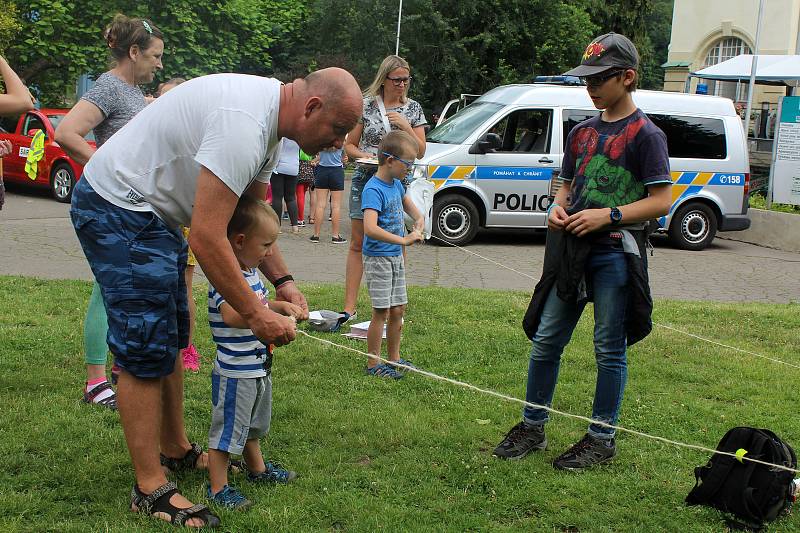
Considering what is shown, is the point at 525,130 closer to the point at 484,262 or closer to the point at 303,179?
the point at 484,262

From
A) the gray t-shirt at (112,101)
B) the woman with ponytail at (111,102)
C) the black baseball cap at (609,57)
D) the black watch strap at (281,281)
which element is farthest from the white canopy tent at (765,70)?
the black watch strap at (281,281)

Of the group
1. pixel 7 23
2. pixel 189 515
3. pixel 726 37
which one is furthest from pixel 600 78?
pixel 726 37

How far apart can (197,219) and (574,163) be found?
80.9 inches

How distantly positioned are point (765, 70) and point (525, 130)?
1345 centimetres

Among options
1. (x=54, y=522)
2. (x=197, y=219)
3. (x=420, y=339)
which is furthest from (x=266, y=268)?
(x=420, y=339)

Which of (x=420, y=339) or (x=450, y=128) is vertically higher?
(x=450, y=128)

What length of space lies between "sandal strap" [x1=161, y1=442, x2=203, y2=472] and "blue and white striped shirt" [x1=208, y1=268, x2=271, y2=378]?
2.03 ft

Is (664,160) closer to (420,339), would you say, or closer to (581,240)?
(581,240)

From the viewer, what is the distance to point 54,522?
3.47 metres

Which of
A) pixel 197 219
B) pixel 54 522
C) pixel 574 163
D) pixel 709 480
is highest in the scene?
pixel 574 163

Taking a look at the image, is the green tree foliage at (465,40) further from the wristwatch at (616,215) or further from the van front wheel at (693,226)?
the wristwatch at (616,215)

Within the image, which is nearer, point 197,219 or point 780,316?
point 197,219

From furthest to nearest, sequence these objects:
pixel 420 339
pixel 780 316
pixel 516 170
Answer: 1. pixel 516 170
2. pixel 780 316
3. pixel 420 339

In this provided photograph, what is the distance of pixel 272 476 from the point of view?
12.8 ft
